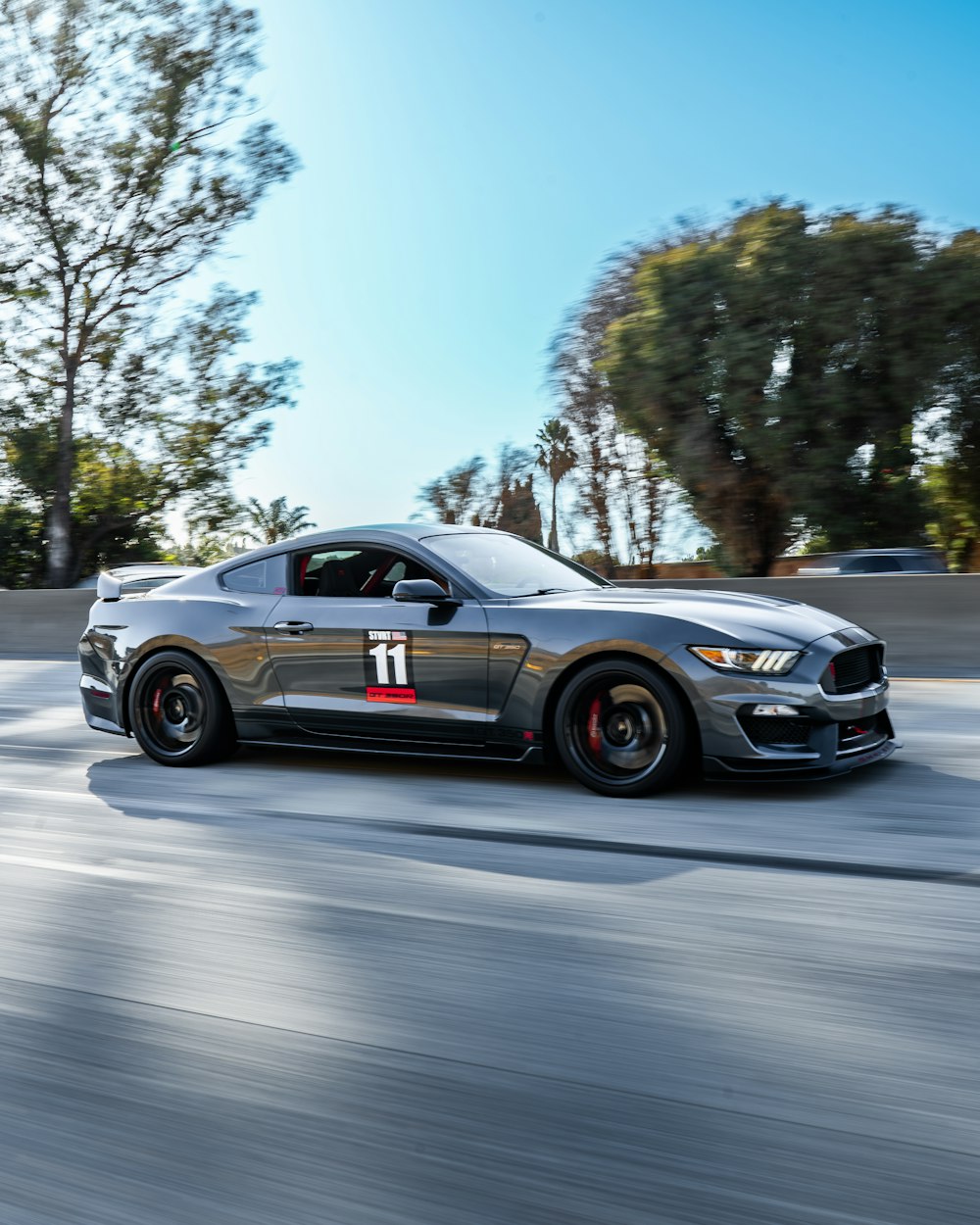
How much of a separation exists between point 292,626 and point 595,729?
1802 millimetres

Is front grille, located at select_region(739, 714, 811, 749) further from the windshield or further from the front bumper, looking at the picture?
the windshield

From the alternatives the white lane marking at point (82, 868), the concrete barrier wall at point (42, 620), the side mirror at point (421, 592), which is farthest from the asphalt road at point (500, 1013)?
the concrete barrier wall at point (42, 620)

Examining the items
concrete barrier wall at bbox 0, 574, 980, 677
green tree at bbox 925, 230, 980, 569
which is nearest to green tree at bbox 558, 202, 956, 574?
green tree at bbox 925, 230, 980, 569

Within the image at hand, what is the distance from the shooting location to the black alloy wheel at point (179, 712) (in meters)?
7.03

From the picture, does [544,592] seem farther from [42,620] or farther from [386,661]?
[42,620]

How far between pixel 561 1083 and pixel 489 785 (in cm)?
345

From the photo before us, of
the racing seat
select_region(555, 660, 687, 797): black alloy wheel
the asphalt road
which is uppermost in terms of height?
the racing seat

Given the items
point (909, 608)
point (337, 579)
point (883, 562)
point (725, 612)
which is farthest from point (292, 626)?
point (883, 562)

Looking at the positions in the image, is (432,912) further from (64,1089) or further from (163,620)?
(163,620)

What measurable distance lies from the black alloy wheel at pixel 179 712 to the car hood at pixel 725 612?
2043 millimetres

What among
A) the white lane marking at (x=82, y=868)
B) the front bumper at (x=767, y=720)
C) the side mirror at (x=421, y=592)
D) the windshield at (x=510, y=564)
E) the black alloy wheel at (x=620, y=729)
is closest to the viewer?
the white lane marking at (x=82, y=868)

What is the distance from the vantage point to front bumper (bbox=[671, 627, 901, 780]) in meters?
5.52

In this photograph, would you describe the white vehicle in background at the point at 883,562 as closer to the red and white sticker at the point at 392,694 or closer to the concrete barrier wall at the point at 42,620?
the concrete barrier wall at the point at 42,620

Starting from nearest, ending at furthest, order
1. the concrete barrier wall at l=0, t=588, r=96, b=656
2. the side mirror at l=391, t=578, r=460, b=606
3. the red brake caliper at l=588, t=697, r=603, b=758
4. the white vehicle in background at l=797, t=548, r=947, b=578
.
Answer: the red brake caliper at l=588, t=697, r=603, b=758 < the side mirror at l=391, t=578, r=460, b=606 < the concrete barrier wall at l=0, t=588, r=96, b=656 < the white vehicle in background at l=797, t=548, r=947, b=578
